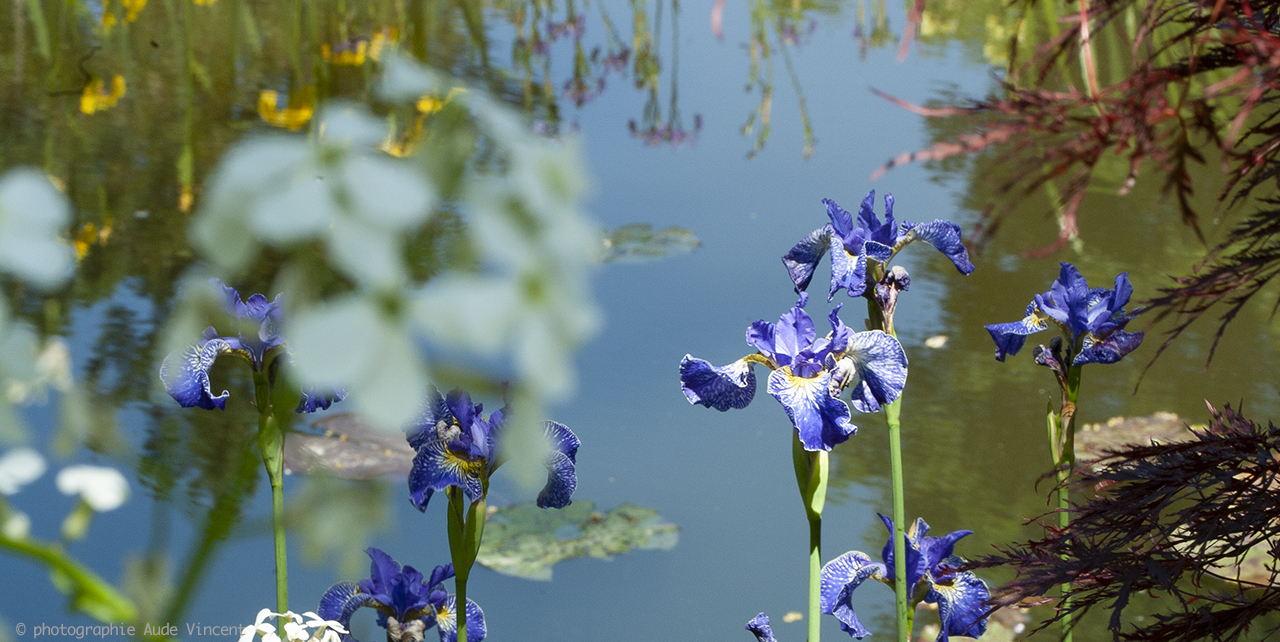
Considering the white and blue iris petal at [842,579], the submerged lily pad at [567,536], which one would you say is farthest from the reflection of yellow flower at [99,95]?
the white and blue iris petal at [842,579]

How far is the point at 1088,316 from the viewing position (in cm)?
93

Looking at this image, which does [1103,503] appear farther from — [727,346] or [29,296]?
[29,296]

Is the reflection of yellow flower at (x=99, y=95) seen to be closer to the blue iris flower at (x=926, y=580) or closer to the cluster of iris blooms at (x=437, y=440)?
the cluster of iris blooms at (x=437, y=440)

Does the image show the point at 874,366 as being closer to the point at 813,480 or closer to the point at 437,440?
Answer: the point at 813,480

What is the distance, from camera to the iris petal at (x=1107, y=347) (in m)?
0.91

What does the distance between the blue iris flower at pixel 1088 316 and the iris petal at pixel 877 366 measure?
0.22 meters

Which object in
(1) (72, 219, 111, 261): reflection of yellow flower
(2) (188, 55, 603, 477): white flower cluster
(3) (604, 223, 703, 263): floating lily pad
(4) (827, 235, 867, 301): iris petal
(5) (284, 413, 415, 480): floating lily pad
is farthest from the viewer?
(3) (604, 223, 703, 263): floating lily pad

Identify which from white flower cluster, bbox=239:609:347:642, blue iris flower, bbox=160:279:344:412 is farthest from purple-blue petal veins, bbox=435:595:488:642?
blue iris flower, bbox=160:279:344:412

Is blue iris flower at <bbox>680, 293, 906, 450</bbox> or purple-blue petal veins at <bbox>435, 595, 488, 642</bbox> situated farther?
purple-blue petal veins at <bbox>435, 595, 488, 642</bbox>

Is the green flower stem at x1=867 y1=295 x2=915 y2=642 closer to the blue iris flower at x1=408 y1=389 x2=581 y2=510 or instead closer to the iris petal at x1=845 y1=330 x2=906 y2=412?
the iris petal at x1=845 y1=330 x2=906 y2=412

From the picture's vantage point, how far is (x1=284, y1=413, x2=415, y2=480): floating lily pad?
64.2 inches

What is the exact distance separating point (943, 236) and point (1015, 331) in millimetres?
148

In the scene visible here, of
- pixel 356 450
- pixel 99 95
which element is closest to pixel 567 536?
pixel 356 450

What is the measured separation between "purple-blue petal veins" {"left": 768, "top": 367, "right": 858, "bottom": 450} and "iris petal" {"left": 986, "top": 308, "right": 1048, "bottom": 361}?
266mm
